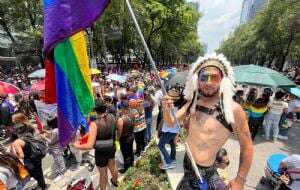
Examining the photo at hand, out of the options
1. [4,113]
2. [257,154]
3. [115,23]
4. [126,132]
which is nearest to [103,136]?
Answer: [126,132]

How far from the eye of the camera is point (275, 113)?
9.91 m

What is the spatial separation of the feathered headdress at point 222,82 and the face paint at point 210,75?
50 mm

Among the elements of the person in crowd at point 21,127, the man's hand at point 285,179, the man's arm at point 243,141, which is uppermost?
the man's arm at point 243,141

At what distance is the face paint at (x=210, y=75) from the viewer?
289 cm

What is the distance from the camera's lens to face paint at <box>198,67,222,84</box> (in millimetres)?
2895

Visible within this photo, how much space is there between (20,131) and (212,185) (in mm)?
3959

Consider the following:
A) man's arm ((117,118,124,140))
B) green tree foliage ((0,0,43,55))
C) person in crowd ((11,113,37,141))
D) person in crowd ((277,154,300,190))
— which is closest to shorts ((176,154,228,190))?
person in crowd ((277,154,300,190))

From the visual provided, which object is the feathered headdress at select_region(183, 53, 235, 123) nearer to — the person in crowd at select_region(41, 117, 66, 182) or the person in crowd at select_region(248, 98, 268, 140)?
the person in crowd at select_region(41, 117, 66, 182)

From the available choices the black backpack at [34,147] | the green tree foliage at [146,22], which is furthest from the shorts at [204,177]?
the green tree foliage at [146,22]

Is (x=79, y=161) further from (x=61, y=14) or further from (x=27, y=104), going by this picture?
(x=61, y=14)

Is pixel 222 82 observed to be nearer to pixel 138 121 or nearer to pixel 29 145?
pixel 29 145

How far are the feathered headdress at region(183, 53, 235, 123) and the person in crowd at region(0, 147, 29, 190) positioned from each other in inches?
111

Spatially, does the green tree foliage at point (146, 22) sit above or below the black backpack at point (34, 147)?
above

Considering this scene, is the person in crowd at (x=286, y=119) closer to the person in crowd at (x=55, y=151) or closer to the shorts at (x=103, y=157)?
the shorts at (x=103, y=157)
